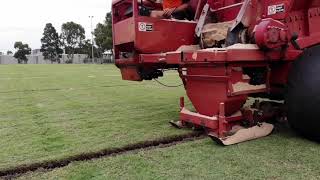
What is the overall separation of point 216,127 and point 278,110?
3.03 feet

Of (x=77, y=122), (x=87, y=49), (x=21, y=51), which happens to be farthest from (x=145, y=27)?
(x=21, y=51)

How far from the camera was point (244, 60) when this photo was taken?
13.5 ft

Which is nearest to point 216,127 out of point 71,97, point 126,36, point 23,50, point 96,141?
point 96,141

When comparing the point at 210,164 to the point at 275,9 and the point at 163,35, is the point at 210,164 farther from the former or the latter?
the point at 163,35

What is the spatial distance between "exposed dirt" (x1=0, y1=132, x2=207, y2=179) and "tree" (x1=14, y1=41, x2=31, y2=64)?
91.4 meters

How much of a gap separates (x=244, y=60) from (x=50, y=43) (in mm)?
98018

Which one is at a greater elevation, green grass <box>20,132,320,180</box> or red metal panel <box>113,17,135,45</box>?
red metal panel <box>113,17,135,45</box>

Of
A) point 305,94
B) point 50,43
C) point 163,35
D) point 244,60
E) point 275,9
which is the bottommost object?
point 305,94

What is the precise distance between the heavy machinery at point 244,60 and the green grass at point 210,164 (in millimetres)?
237

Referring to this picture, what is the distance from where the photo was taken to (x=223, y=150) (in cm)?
406

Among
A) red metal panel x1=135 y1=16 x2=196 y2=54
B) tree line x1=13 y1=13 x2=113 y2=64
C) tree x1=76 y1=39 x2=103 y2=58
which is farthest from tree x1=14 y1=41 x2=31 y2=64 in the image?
red metal panel x1=135 y1=16 x2=196 y2=54

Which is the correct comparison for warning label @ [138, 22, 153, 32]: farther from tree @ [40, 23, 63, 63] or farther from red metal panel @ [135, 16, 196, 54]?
tree @ [40, 23, 63, 63]

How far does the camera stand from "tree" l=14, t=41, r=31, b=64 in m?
92.5

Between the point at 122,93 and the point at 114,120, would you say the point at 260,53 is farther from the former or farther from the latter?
the point at 122,93
